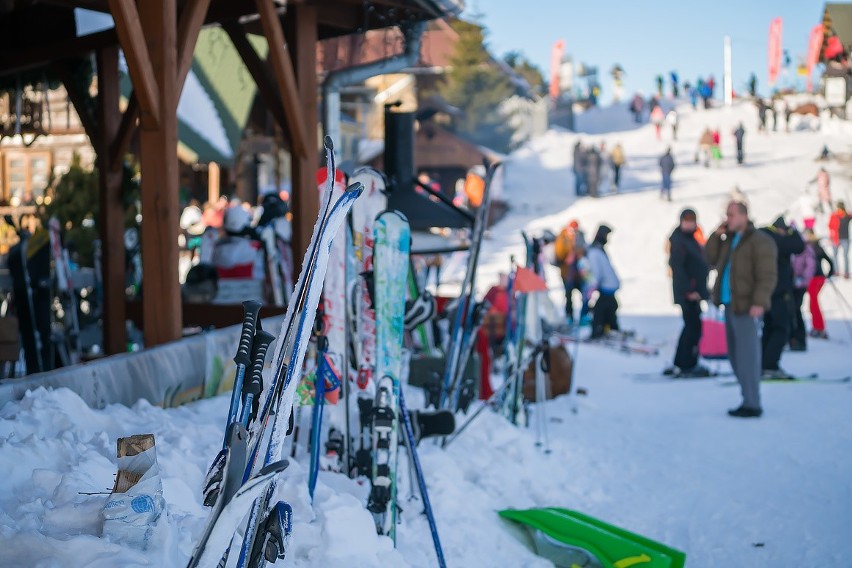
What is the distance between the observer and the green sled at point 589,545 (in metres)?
4.54

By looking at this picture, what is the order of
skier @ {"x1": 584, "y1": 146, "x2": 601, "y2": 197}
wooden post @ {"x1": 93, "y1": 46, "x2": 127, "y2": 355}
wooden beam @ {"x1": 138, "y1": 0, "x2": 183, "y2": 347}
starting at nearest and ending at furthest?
1. wooden beam @ {"x1": 138, "y1": 0, "x2": 183, "y2": 347}
2. wooden post @ {"x1": 93, "y1": 46, "x2": 127, "y2": 355}
3. skier @ {"x1": 584, "y1": 146, "x2": 601, "y2": 197}

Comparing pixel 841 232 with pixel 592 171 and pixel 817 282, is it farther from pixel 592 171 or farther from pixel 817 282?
pixel 592 171

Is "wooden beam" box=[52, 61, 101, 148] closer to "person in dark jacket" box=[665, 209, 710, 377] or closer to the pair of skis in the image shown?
"person in dark jacket" box=[665, 209, 710, 377]

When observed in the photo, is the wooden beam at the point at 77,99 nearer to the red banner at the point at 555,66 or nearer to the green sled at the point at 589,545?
the green sled at the point at 589,545

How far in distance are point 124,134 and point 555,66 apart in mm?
58658

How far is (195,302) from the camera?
920cm

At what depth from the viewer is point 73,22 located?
8461 mm

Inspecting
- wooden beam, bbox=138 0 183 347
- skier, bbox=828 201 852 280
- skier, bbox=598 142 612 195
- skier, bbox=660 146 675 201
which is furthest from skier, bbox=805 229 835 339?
skier, bbox=598 142 612 195

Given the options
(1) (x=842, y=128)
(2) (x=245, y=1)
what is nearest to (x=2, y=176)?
(2) (x=245, y=1)

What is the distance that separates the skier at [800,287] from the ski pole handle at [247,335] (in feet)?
31.5

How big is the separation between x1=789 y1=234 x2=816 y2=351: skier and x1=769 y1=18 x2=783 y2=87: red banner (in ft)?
157

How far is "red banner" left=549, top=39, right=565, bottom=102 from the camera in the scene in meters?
63.3

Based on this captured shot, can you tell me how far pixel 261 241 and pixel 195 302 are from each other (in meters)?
0.79

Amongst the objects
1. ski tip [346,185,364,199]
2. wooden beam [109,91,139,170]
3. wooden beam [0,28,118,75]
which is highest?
wooden beam [0,28,118,75]
